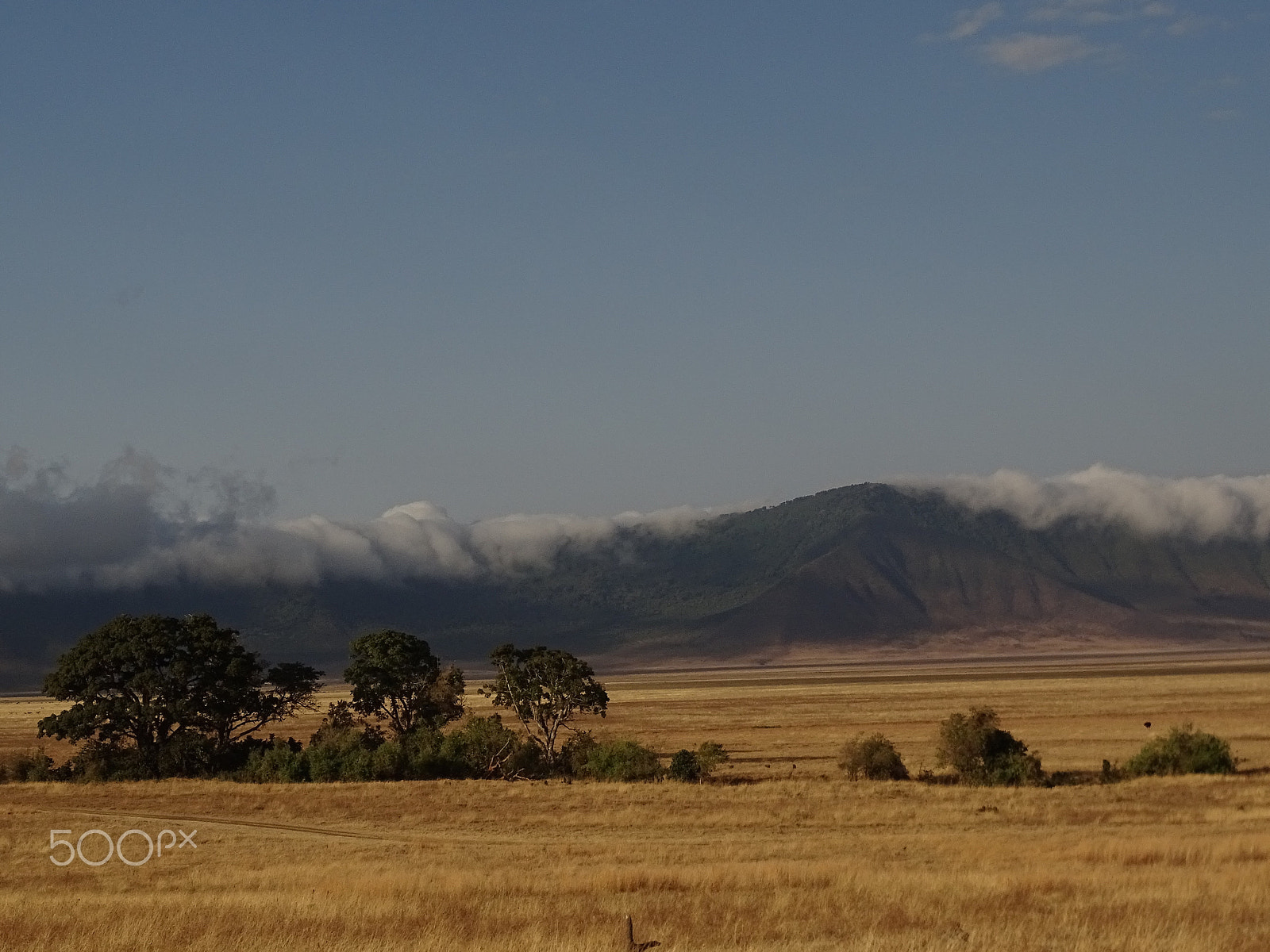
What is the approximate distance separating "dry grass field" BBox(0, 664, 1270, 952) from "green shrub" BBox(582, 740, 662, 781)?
2.10 meters

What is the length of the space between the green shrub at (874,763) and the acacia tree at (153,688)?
23.9 metres

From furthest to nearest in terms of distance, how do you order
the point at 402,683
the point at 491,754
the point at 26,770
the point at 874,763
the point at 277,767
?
the point at 402,683, the point at 26,770, the point at 491,754, the point at 277,767, the point at 874,763

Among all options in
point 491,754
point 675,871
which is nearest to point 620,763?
point 491,754

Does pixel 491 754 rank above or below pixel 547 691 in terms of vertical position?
below

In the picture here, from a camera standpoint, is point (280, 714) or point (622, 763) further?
point (280, 714)

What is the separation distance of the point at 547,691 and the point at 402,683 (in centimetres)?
693

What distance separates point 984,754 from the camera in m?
51.9

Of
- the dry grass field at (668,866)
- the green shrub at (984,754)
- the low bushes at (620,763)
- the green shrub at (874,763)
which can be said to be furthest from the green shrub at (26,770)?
the green shrub at (984,754)

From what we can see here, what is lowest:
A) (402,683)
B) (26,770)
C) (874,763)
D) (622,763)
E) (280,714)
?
(874,763)

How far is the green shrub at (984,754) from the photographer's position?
5034 cm

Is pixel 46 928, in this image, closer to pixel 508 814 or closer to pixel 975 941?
pixel 975 941

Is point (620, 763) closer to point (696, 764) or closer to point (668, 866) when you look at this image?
point (696, 764)

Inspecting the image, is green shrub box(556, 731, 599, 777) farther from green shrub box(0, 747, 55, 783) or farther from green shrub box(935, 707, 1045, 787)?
green shrub box(0, 747, 55, 783)

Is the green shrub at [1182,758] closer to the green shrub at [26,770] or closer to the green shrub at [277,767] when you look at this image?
the green shrub at [277,767]
